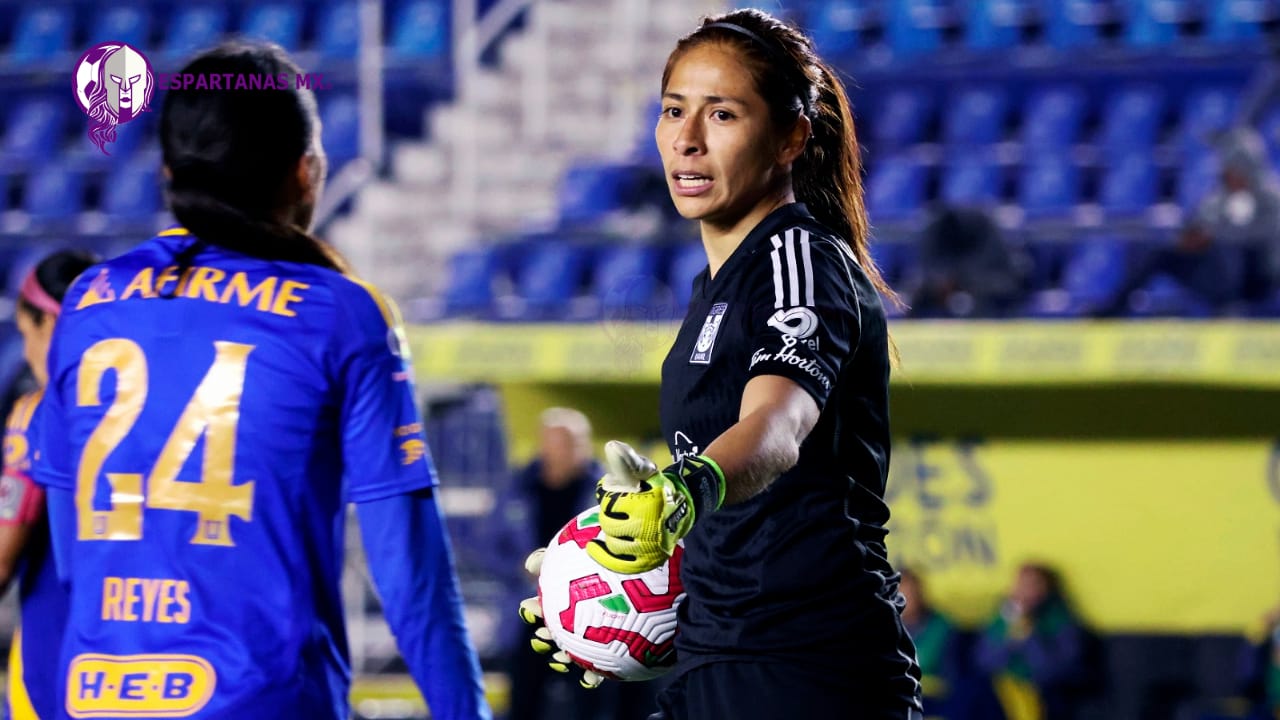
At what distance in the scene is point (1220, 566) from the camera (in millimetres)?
8969

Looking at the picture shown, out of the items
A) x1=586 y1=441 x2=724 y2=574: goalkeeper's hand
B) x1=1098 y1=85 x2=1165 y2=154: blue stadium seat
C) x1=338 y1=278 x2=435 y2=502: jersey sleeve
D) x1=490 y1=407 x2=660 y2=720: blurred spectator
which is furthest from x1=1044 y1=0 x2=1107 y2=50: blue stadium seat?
x1=586 y1=441 x2=724 y2=574: goalkeeper's hand

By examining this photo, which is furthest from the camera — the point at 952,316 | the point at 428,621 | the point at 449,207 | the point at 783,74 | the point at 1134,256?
the point at 449,207

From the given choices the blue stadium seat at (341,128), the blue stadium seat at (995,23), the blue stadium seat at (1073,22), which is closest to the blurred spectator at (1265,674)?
the blue stadium seat at (1073,22)

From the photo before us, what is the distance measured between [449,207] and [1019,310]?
16.0 ft

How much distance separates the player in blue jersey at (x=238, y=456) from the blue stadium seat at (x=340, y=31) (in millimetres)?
9932

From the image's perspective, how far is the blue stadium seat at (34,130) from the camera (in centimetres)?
1310

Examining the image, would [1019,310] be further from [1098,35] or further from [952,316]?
[1098,35]

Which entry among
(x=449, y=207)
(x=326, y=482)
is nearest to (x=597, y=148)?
(x=449, y=207)

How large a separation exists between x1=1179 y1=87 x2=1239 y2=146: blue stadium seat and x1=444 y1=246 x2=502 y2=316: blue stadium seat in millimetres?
4373

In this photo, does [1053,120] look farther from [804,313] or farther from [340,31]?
[804,313]

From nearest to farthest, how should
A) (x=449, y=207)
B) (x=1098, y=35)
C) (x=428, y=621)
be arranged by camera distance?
(x=428, y=621) → (x=1098, y=35) → (x=449, y=207)

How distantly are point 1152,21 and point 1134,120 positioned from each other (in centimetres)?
71

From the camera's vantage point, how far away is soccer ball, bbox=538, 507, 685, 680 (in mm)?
2727

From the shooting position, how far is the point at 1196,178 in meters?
10.4
